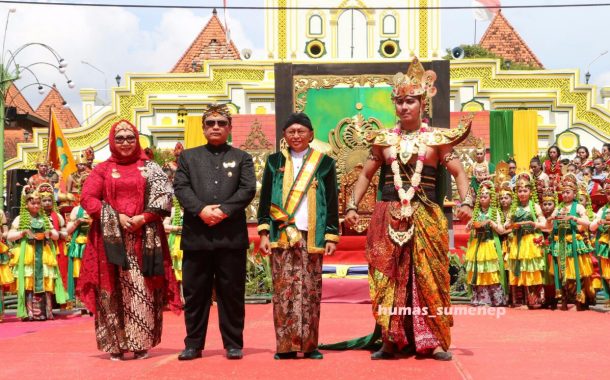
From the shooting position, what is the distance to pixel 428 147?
22.1 ft

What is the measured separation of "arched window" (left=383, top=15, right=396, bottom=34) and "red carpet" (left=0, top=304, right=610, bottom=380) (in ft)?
80.0

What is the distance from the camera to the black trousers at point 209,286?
664cm

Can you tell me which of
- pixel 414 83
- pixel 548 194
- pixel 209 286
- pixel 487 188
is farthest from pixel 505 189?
pixel 209 286

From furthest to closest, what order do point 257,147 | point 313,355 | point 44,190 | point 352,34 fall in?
1. point 352,34
2. point 257,147
3. point 44,190
4. point 313,355

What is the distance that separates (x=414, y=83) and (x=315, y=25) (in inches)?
1062

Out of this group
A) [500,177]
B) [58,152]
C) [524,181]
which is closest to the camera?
[524,181]

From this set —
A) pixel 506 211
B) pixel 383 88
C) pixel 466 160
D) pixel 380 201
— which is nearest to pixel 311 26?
pixel 466 160

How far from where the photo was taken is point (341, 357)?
661 cm

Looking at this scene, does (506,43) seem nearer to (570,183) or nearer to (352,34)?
(352,34)

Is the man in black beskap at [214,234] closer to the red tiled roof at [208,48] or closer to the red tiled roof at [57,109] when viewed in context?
the red tiled roof at [208,48]

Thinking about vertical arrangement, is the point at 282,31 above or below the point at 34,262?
above

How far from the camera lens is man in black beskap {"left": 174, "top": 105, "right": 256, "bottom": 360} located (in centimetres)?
660

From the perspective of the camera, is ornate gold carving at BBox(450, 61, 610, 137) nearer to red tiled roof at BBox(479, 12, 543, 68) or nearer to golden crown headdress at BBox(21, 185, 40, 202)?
red tiled roof at BBox(479, 12, 543, 68)

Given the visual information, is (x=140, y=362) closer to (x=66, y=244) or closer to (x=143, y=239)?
(x=143, y=239)
